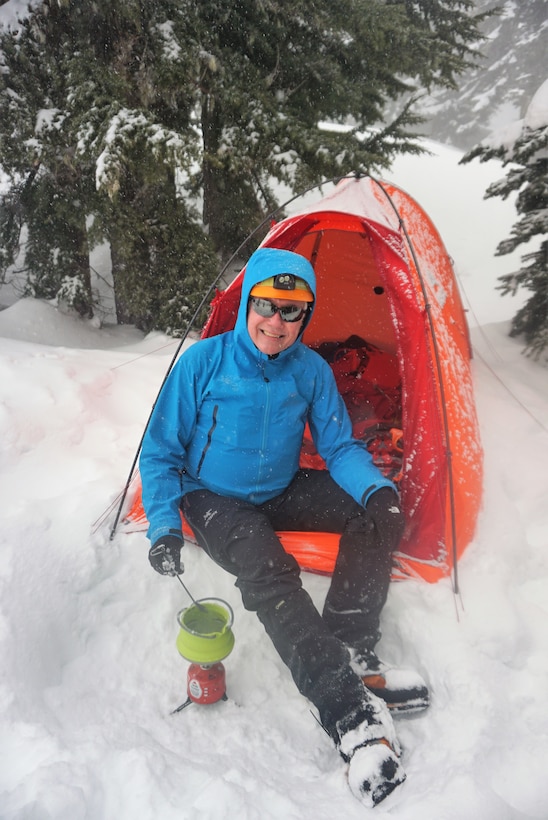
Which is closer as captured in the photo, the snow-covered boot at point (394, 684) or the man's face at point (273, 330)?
the snow-covered boot at point (394, 684)

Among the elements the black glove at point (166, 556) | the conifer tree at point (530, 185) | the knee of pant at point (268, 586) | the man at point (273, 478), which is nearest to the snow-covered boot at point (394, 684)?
the man at point (273, 478)

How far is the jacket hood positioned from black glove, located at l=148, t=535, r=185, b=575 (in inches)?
35.3

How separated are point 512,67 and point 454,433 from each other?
32488mm

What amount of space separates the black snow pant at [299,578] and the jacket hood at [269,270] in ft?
2.48

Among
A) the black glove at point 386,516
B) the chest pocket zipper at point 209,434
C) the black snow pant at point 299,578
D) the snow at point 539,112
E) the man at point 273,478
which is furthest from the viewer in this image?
the snow at point 539,112

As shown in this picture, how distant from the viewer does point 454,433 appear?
8.43 feet

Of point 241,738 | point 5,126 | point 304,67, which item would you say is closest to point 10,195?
point 5,126

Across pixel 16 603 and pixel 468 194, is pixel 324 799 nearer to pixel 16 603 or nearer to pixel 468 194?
pixel 16 603

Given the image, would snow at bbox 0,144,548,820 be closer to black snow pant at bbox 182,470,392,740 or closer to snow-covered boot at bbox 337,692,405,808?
snow-covered boot at bbox 337,692,405,808

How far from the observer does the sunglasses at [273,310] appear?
213 centimetres

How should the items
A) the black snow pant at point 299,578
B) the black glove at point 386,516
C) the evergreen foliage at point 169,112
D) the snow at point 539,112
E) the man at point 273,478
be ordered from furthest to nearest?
1. the evergreen foliage at point 169,112
2. the snow at point 539,112
3. the black glove at point 386,516
4. the man at point 273,478
5. the black snow pant at point 299,578

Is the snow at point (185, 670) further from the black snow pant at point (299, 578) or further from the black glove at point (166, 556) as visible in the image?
the black glove at point (166, 556)

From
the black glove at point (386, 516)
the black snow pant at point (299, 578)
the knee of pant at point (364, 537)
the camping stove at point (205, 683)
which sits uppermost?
the black glove at point (386, 516)

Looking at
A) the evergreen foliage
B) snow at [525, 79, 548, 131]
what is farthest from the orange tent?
the evergreen foliage
